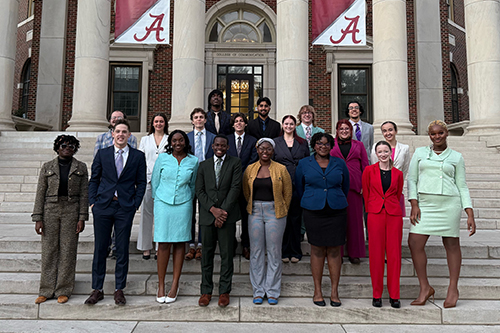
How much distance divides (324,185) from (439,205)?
1.36 meters

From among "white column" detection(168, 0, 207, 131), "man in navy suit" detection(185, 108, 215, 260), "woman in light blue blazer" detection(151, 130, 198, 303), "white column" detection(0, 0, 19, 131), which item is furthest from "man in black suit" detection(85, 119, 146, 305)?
"white column" detection(0, 0, 19, 131)

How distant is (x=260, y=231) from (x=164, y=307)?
4.68ft

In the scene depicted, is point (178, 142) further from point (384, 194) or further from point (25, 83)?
point (25, 83)

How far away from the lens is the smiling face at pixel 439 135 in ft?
14.0

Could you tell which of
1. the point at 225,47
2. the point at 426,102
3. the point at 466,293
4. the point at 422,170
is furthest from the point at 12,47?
the point at 426,102

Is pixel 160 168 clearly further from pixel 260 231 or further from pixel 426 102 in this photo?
pixel 426 102

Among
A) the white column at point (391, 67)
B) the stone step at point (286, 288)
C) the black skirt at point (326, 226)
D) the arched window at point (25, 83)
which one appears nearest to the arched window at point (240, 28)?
the white column at point (391, 67)

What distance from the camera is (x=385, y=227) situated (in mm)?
4262

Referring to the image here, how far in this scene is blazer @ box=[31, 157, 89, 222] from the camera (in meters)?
4.24

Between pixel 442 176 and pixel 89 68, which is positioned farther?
pixel 89 68

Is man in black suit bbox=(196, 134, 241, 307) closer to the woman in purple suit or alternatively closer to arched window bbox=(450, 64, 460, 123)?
the woman in purple suit

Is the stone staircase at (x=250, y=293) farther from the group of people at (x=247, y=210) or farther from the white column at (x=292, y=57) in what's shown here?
the white column at (x=292, y=57)

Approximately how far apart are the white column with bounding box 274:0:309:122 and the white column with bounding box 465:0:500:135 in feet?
18.7

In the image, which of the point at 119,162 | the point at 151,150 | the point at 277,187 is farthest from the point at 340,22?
the point at 119,162
